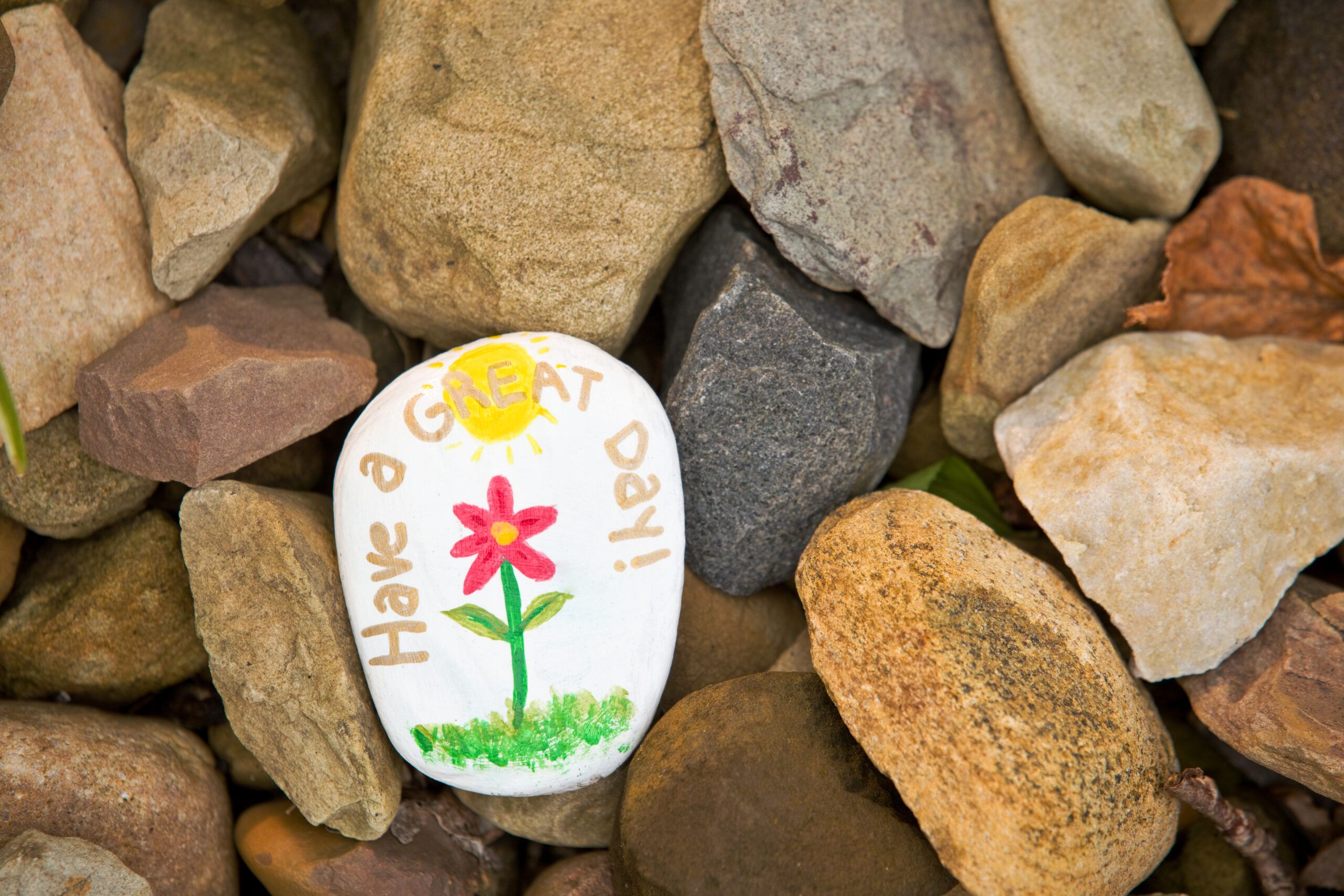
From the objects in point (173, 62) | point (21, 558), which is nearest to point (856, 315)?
point (173, 62)

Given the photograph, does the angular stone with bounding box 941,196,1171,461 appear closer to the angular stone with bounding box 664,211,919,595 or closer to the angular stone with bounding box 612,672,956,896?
the angular stone with bounding box 664,211,919,595

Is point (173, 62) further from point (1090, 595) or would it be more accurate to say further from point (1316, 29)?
point (1316, 29)

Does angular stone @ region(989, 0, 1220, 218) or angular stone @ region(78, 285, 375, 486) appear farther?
angular stone @ region(989, 0, 1220, 218)

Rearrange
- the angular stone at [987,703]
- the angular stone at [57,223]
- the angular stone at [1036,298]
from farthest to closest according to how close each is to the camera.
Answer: the angular stone at [1036,298] → the angular stone at [57,223] → the angular stone at [987,703]

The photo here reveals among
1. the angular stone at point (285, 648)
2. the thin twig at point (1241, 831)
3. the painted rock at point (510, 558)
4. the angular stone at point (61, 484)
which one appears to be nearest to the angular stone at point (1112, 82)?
the painted rock at point (510, 558)

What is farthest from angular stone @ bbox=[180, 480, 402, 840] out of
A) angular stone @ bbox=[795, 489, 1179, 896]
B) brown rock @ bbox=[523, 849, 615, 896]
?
angular stone @ bbox=[795, 489, 1179, 896]

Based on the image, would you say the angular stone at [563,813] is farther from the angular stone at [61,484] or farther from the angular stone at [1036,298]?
the angular stone at [1036,298]

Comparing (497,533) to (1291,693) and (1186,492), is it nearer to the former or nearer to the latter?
(1186,492)
